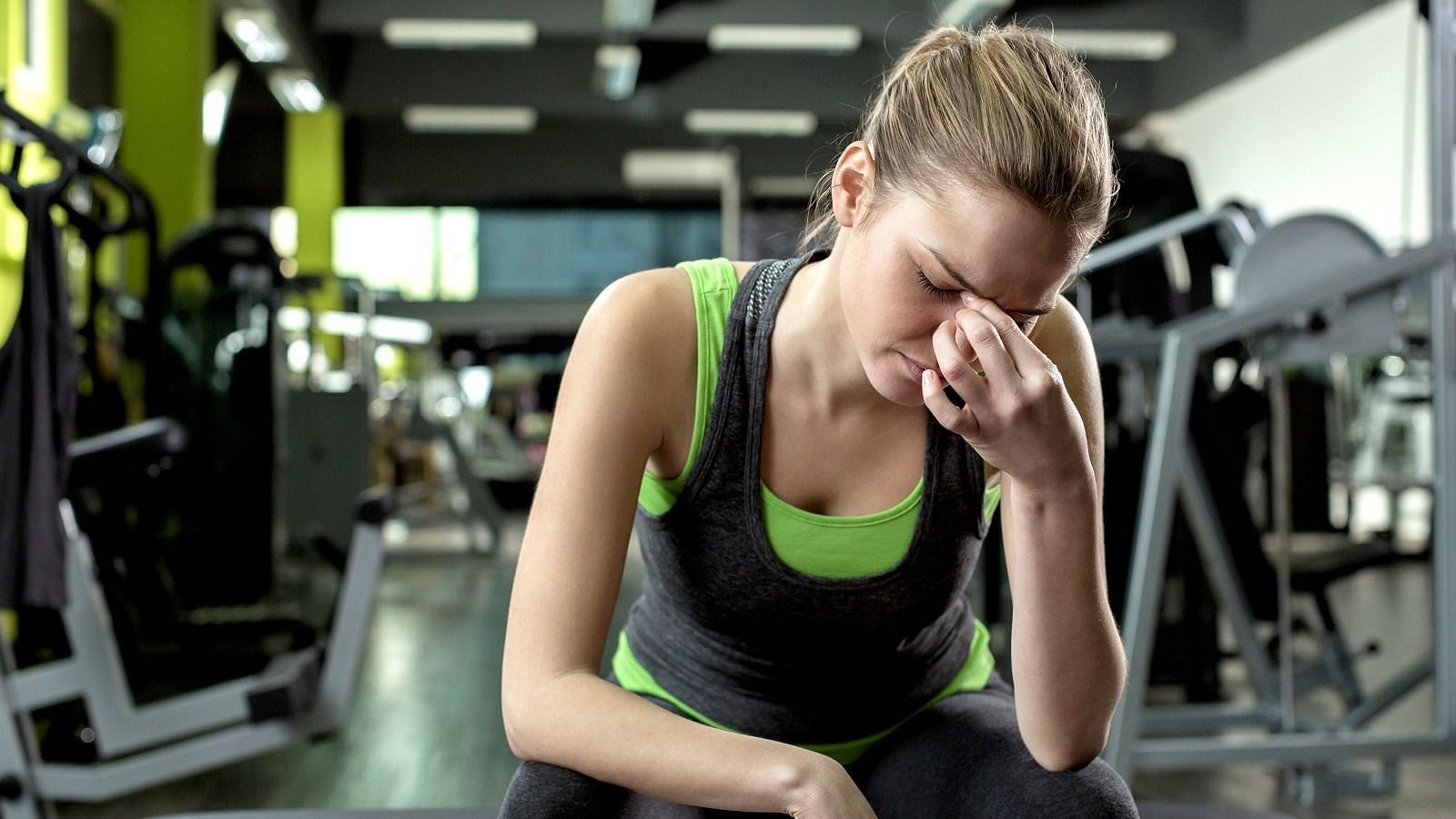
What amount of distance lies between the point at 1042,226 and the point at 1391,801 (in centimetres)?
203

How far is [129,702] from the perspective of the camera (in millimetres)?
2404

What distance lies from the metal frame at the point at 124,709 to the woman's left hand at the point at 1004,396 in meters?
1.86

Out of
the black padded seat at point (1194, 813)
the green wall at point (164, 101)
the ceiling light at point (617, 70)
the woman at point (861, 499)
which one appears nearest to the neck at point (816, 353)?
the woman at point (861, 499)

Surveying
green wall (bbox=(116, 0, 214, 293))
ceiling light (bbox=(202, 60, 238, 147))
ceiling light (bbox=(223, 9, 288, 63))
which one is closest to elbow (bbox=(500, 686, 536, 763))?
green wall (bbox=(116, 0, 214, 293))

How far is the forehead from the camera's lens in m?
0.81

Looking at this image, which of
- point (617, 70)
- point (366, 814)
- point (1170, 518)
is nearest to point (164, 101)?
point (617, 70)

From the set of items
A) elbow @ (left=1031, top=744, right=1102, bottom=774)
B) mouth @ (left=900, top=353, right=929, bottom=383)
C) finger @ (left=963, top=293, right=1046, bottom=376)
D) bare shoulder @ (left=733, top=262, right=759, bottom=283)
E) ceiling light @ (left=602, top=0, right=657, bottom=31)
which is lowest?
elbow @ (left=1031, top=744, right=1102, bottom=774)

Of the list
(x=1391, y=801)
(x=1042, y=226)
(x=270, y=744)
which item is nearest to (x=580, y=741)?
(x=1042, y=226)

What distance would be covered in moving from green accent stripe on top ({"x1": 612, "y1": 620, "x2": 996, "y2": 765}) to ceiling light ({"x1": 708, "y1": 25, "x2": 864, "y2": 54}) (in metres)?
7.68

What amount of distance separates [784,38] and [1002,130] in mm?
9102

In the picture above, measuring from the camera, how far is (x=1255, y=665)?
2641mm

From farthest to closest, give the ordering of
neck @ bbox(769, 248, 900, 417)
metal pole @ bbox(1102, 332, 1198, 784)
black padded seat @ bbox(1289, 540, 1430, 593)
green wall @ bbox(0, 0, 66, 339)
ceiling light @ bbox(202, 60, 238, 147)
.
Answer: ceiling light @ bbox(202, 60, 238, 147), green wall @ bbox(0, 0, 66, 339), black padded seat @ bbox(1289, 540, 1430, 593), metal pole @ bbox(1102, 332, 1198, 784), neck @ bbox(769, 248, 900, 417)

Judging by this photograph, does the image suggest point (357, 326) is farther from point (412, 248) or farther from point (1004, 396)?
point (412, 248)

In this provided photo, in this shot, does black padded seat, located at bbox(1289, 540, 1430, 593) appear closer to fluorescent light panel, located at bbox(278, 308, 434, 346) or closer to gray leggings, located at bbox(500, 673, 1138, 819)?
gray leggings, located at bbox(500, 673, 1138, 819)
